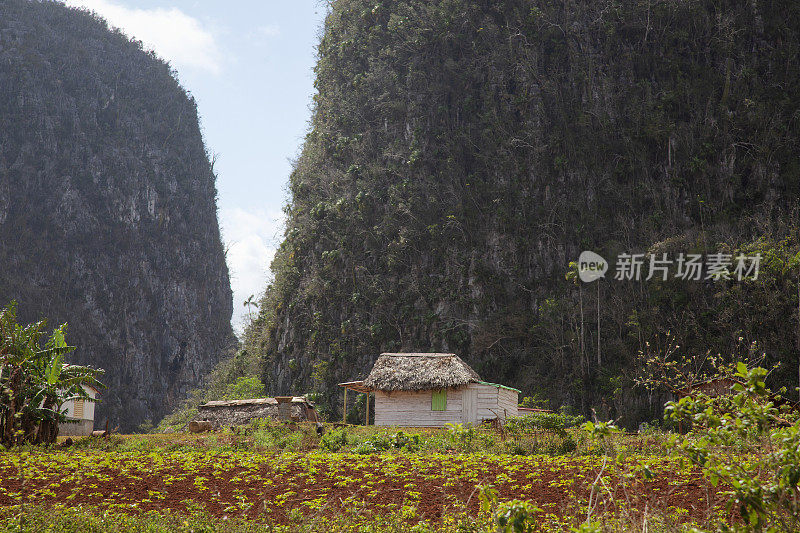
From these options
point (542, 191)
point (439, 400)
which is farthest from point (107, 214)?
point (439, 400)

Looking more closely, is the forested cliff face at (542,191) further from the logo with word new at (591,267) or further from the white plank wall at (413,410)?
the white plank wall at (413,410)

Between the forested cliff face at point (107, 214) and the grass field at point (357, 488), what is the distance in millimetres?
61613

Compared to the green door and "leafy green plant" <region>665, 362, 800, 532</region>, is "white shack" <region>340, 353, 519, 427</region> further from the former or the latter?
"leafy green plant" <region>665, 362, 800, 532</region>

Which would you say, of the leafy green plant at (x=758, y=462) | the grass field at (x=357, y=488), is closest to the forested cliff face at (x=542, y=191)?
the grass field at (x=357, y=488)

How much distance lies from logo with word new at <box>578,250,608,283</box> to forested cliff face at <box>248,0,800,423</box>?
1.87ft

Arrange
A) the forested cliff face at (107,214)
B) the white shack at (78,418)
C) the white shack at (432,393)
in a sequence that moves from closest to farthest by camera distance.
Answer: the white shack at (78,418) < the white shack at (432,393) < the forested cliff face at (107,214)

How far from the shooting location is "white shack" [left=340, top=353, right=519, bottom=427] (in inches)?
1160

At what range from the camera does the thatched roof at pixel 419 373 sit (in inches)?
1155

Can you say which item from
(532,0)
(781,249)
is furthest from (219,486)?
(532,0)

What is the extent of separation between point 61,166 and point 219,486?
77842 mm

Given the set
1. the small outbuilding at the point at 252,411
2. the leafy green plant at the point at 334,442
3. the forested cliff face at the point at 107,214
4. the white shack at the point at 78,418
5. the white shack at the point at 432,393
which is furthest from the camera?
the forested cliff face at the point at 107,214

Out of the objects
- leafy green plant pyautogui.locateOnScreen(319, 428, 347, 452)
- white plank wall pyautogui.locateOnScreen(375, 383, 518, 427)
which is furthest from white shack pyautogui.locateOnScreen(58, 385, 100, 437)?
leafy green plant pyautogui.locateOnScreen(319, 428, 347, 452)

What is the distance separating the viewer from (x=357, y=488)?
32.9ft

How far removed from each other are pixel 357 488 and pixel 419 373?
20.1 metres
